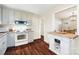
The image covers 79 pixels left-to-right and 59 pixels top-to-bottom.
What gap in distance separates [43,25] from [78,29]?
0.78m

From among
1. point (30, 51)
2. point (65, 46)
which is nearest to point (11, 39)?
point (30, 51)

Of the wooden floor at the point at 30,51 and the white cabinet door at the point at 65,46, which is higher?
the white cabinet door at the point at 65,46

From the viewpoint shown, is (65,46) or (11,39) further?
(11,39)

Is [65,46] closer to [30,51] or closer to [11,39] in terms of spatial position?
[30,51]

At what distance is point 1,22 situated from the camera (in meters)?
1.99

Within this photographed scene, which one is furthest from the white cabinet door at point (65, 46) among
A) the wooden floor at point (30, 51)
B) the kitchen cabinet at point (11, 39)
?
the kitchen cabinet at point (11, 39)

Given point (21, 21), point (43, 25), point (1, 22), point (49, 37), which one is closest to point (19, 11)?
point (21, 21)

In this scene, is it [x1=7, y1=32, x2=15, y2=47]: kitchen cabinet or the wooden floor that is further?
[x1=7, y1=32, x2=15, y2=47]: kitchen cabinet

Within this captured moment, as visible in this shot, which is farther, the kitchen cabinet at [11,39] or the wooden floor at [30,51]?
the kitchen cabinet at [11,39]

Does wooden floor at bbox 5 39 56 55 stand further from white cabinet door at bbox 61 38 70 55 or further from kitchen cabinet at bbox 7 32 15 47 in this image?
kitchen cabinet at bbox 7 32 15 47

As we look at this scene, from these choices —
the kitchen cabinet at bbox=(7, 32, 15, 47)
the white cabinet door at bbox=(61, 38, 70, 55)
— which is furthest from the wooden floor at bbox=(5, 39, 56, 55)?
the kitchen cabinet at bbox=(7, 32, 15, 47)

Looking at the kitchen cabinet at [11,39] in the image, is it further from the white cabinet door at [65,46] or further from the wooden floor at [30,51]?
the white cabinet door at [65,46]

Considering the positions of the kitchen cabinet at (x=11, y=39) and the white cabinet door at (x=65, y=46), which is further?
the kitchen cabinet at (x=11, y=39)

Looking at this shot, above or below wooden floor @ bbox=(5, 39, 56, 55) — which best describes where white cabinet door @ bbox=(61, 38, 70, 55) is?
above
